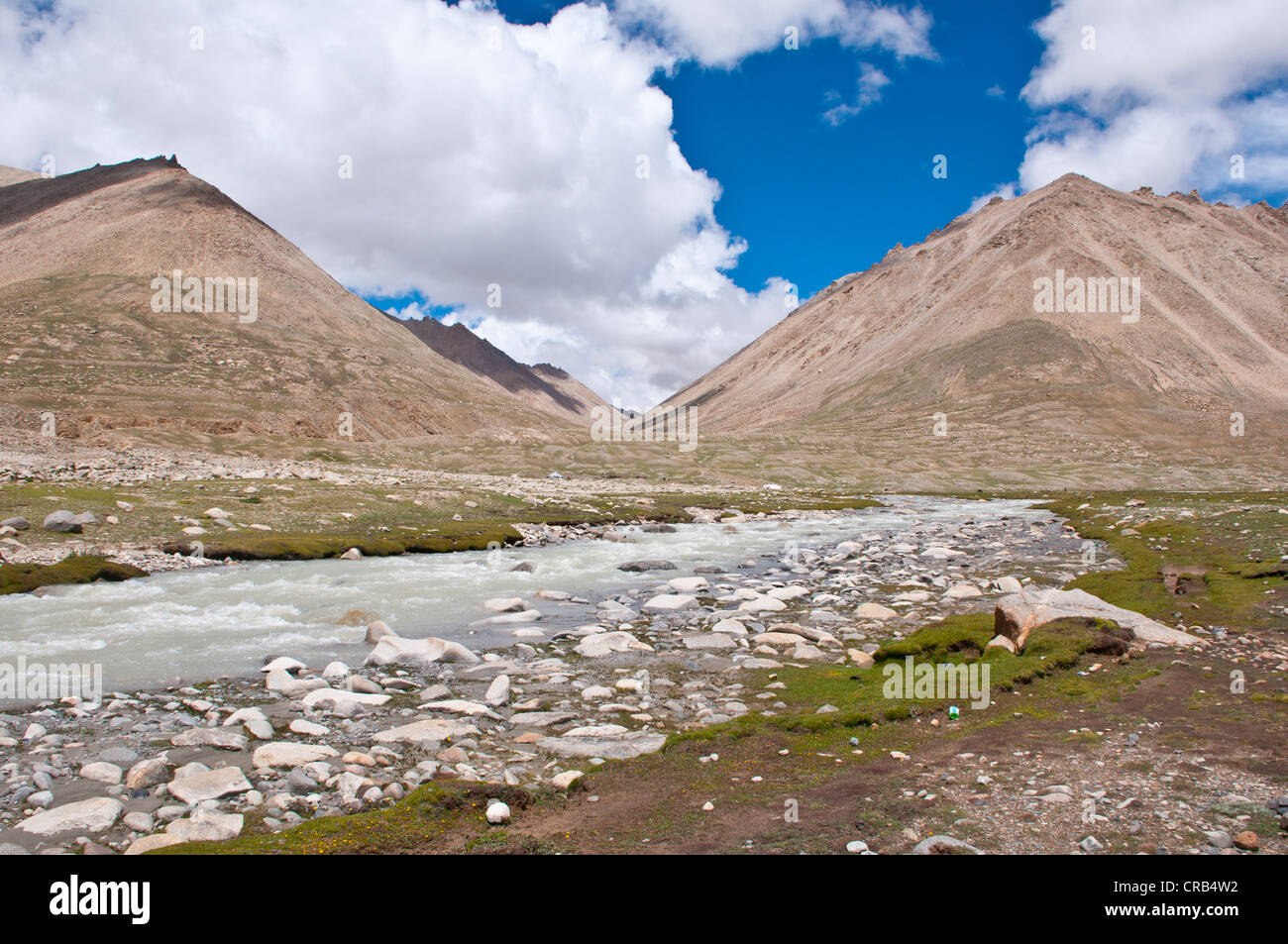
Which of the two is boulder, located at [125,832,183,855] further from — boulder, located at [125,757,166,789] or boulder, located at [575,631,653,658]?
boulder, located at [575,631,653,658]

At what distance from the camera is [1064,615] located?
15.1m

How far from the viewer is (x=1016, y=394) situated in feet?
519

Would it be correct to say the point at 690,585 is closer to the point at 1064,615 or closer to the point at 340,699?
the point at 1064,615

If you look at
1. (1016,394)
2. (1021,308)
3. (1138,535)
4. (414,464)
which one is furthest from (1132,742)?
(1021,308)

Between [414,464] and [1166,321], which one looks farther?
[1166,321]

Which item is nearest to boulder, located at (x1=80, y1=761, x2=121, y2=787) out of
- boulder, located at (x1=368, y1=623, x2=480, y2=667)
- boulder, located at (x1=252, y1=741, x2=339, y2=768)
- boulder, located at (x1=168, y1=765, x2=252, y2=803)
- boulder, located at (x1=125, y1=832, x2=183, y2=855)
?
boulder, located at (x1=168, y1=765, x2=252, y2=803)

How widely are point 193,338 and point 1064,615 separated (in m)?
148

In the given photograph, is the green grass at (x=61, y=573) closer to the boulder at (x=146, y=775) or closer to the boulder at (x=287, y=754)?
the boulder at (x=146, y=775)

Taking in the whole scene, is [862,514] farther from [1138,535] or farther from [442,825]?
[442,825]

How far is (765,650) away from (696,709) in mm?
4482

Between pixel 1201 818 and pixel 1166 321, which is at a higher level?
pixel 1166 321

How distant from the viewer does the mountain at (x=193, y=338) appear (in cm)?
9919

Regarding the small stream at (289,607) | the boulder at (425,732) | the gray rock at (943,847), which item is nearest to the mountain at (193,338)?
the small stream at (289,607)

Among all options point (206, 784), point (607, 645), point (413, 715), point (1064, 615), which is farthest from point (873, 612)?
point (206, 784)
